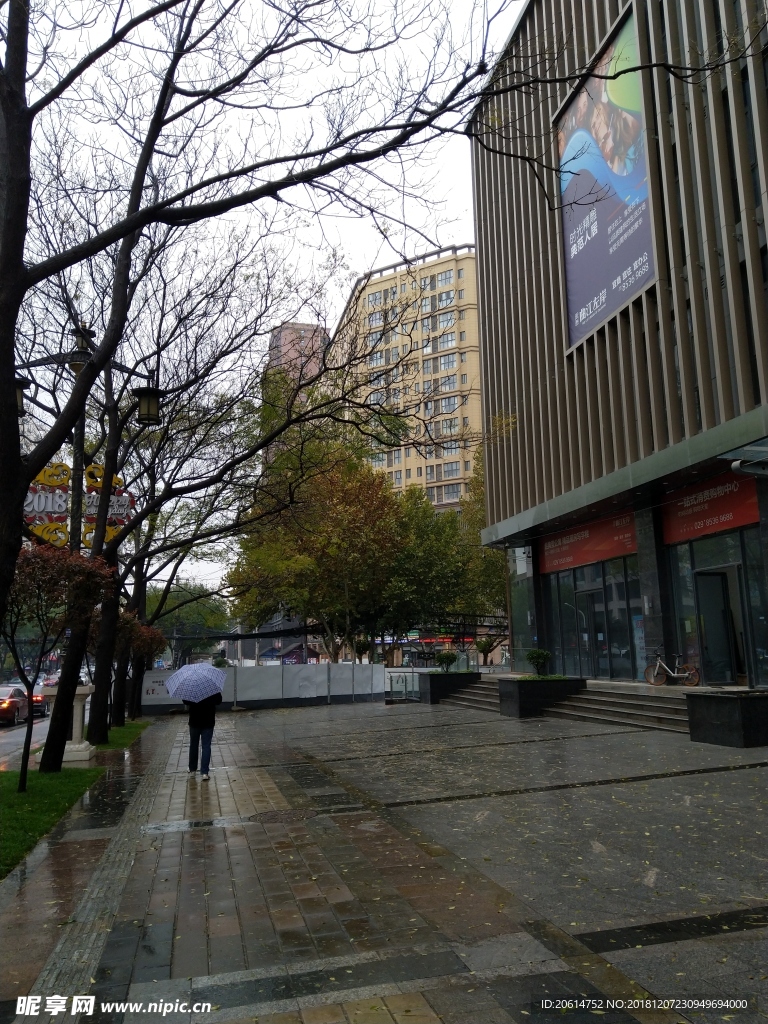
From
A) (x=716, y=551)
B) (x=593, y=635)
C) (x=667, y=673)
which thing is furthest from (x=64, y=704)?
(x=593, y=635)

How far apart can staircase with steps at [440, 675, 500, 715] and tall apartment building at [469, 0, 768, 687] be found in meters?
2.94

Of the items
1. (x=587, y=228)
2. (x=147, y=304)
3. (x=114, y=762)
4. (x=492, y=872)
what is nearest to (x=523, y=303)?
(x=587, y=228)

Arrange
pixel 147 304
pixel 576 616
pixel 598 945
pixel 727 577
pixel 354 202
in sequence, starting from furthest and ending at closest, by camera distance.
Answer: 1. pixel 576 616
2. pixel 727 577
3. pixel 147 304
4. pixel 354 202
5. pixel 598 945

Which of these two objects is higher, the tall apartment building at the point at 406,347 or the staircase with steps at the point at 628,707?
the tall apartment building at the point at 406,347

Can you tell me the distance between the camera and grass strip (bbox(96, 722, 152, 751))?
16656mm

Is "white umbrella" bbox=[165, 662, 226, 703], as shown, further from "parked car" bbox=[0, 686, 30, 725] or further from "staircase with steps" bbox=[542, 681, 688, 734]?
"parked car" bbox=[0, 686, 30, 725]

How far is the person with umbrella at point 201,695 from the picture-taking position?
11.5 metres

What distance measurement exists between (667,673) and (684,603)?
5.88 feet

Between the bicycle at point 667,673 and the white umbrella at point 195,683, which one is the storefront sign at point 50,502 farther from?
the bicycle at point 667,673

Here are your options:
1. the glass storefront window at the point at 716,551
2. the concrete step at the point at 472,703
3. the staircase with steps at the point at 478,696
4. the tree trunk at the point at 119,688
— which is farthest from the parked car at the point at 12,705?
the glass storefront window at the point at 716,551

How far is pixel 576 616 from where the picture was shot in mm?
25609

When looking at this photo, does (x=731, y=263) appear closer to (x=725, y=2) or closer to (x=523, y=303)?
(x=725, y=2)

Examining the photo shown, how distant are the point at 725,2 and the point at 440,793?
16.5m

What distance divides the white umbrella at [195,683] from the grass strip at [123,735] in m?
5.74
